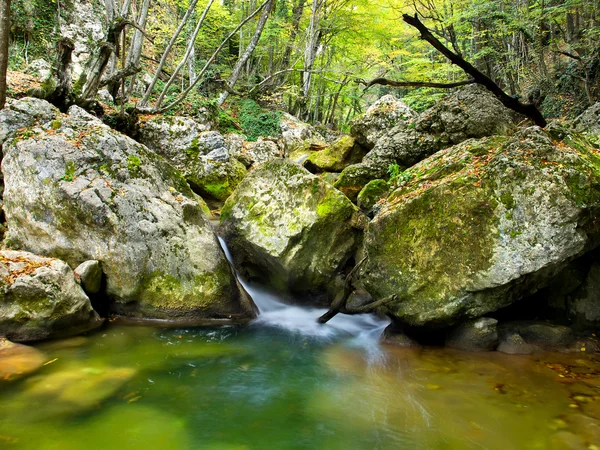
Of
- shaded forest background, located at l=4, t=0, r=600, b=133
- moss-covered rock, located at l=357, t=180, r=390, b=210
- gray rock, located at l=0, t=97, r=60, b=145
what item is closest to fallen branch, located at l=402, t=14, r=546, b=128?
shaded forest background, located at l=4, t=0, r=600, b=133

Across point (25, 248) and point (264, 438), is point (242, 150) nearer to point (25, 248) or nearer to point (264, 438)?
point (25, 248)

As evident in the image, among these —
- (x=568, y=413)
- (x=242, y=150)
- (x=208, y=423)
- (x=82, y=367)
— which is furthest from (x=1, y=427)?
(x=242, y=150)

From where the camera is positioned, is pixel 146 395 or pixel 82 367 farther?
pixel 82 367

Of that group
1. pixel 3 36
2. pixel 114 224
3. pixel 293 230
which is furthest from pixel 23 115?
pixel 293 230

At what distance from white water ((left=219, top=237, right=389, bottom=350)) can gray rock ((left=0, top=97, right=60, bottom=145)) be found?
15.1 feet

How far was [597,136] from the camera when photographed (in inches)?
280

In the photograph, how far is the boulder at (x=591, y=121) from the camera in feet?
24.1

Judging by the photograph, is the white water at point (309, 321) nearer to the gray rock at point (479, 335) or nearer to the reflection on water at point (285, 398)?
the reflection on water at point (285, 398)

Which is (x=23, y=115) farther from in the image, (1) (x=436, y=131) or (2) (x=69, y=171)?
(1) (x=436, y=131)

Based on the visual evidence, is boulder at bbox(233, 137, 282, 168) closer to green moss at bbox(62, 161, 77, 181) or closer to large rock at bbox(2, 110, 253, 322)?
large rock at bbox(2, 110, 253, 322)

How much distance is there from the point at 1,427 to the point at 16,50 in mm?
16169

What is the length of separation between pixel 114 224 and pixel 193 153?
20.6 feet

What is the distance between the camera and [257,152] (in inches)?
651

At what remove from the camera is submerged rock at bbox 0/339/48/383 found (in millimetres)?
4418
